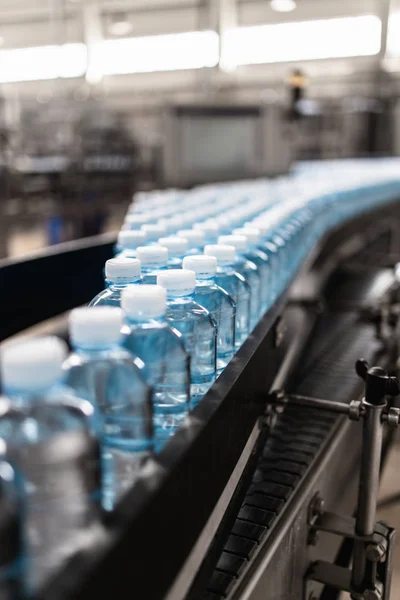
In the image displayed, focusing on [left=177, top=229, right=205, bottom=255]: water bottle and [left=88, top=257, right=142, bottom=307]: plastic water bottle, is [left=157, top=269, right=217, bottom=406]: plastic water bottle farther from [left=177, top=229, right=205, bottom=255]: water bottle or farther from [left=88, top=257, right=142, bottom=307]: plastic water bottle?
[left=177, top=229, right=205, bottom=255]: water bottle

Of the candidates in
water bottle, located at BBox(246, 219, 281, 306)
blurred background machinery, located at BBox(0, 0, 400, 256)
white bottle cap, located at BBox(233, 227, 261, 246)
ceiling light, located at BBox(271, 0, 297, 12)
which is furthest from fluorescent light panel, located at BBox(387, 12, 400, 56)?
white bottle cap, located at BBox(233, 227, 261, 246)

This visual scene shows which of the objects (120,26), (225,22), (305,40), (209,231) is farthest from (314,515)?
(120,26)

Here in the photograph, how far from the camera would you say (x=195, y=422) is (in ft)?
2.58

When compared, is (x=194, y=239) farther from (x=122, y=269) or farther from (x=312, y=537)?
(x=312, y=537)

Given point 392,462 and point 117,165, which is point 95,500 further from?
point 117,165

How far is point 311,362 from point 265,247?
1.99ft

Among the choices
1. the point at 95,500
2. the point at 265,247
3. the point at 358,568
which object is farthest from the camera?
the point at 265,247

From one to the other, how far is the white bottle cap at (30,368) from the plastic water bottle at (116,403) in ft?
0.40

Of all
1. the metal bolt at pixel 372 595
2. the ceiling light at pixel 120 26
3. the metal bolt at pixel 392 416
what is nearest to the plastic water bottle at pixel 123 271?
the metal bolt at pixel 392 416

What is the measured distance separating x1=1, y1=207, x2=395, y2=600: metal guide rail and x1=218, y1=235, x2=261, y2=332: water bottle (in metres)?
0.15

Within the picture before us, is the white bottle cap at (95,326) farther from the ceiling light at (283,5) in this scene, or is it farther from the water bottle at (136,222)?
the ceiling light at (283,5)

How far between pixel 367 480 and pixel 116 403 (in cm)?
72

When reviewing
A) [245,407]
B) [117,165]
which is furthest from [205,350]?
[117,165]

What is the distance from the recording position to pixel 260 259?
1.71 metres
